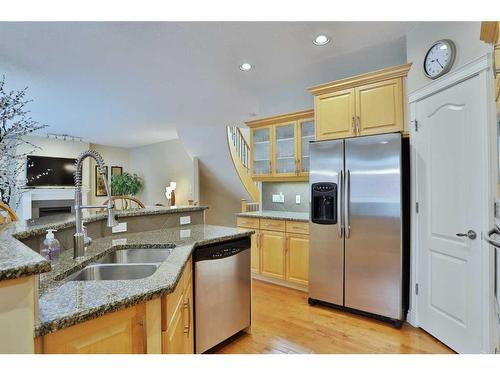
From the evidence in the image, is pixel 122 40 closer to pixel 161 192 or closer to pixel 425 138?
pixel 425 138

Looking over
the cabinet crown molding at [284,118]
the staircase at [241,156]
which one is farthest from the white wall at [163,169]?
the cabinet crown molding at [284,118]

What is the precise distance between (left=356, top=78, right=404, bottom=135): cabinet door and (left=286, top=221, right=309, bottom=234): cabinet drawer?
1.20 metres

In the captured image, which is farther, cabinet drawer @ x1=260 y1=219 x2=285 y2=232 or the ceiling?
cabinet drawer @ x1=260 y1=219 x2=285 y2=232

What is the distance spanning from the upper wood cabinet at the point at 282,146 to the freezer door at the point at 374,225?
92 centimetres

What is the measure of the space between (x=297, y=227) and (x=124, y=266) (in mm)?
2123

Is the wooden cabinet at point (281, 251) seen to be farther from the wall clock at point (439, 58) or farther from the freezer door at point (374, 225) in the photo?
the wall clock at point (439, 58)

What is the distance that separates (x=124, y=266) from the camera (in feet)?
5.40

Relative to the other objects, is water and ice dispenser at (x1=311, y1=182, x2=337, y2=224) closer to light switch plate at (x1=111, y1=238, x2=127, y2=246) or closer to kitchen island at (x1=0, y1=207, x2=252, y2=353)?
kitchen island at (x1=0, y1=207, x2=252, y2=353)

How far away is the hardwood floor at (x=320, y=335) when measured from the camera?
2127mm

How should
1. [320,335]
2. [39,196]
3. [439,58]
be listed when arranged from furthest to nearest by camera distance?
[39,196], [320,335], [439,58]

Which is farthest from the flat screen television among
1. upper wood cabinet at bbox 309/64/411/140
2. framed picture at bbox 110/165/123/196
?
upper wood cabinet at bbox 309/64/411/140

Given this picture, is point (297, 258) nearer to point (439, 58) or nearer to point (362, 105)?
point (362, 105)

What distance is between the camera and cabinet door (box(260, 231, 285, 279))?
3.45 m

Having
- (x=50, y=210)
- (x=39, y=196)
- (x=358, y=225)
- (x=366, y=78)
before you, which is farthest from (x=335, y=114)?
(x=50, y=210)
